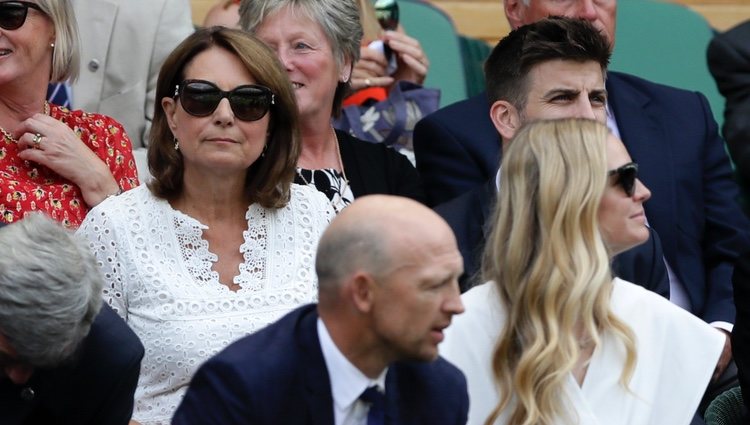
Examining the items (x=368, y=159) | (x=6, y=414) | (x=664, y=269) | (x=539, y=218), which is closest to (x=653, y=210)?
(x=664, y=269)

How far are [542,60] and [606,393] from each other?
139 centimetres

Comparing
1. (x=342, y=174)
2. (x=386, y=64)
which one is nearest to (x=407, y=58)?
(x=386, y=64)

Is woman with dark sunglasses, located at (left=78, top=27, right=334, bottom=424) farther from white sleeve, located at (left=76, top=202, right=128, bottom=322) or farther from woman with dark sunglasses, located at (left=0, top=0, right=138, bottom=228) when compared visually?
woman with dark sunglasses, located at (left=0, top=0, right=138, bottom=228)

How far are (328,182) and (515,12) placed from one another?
1.13 metres

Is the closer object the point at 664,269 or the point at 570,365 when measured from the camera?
the point at 570,365

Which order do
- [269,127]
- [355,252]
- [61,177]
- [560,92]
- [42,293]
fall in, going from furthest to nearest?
[560,92]
[61,177]
[269,127]
[42,293]
[355,252]

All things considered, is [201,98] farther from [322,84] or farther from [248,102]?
[322,84]

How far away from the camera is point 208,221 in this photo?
4.09 m

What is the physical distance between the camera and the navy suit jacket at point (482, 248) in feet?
14.0

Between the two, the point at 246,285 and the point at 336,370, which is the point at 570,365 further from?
the point at 246,285

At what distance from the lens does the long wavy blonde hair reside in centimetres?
350

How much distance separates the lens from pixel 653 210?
4809 millimetres

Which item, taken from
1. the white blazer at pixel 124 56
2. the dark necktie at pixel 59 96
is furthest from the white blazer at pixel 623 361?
the dark necktie at pixel 59 96

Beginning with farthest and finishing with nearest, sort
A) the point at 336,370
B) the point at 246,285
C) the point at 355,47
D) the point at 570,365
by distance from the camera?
the point at 355,47, the point at 246,285, the point at 570,365, the point at 336,370
